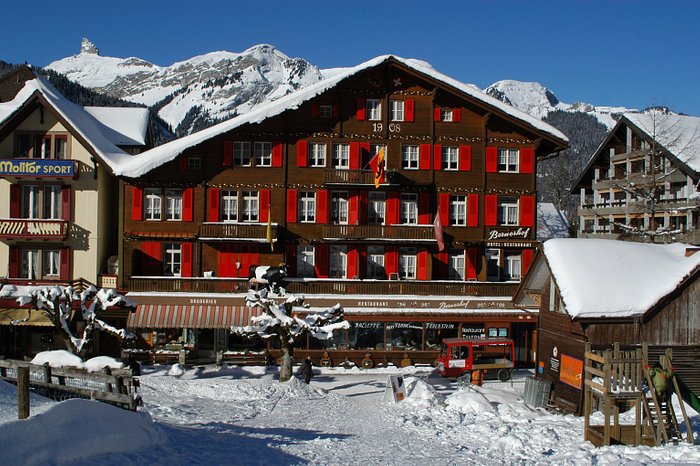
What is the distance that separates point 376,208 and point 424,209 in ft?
8.84

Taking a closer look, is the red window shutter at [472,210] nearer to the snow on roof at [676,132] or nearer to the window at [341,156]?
the window at [341,156]

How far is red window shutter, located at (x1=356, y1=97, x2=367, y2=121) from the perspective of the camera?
38.2m

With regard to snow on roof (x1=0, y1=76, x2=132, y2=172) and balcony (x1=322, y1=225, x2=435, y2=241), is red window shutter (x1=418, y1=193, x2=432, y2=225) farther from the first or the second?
snow on roof (x1=0, y1=76, x2=132, y2=172)

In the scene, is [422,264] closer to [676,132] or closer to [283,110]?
[283,110]

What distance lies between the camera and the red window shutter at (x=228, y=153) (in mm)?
37156

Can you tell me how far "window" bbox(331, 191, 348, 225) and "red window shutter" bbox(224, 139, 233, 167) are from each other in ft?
19.4

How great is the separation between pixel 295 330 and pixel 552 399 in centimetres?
1061

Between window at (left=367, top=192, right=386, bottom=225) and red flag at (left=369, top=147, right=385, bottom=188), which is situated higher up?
red flag at (left=369, top=147, right=385, bottom=188)

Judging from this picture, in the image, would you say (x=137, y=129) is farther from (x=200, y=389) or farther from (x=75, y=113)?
(x=200, y=389)

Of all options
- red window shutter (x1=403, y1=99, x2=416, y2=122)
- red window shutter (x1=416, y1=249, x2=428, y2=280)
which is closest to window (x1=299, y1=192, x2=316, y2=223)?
red window shutter (x1=416, y1=249, x2=428, y2=280)

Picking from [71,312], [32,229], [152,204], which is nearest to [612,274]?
[71,312]

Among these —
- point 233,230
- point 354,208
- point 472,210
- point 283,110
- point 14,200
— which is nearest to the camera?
point 14,200

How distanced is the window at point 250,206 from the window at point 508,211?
45.4 ft

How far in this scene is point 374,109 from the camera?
126ft
